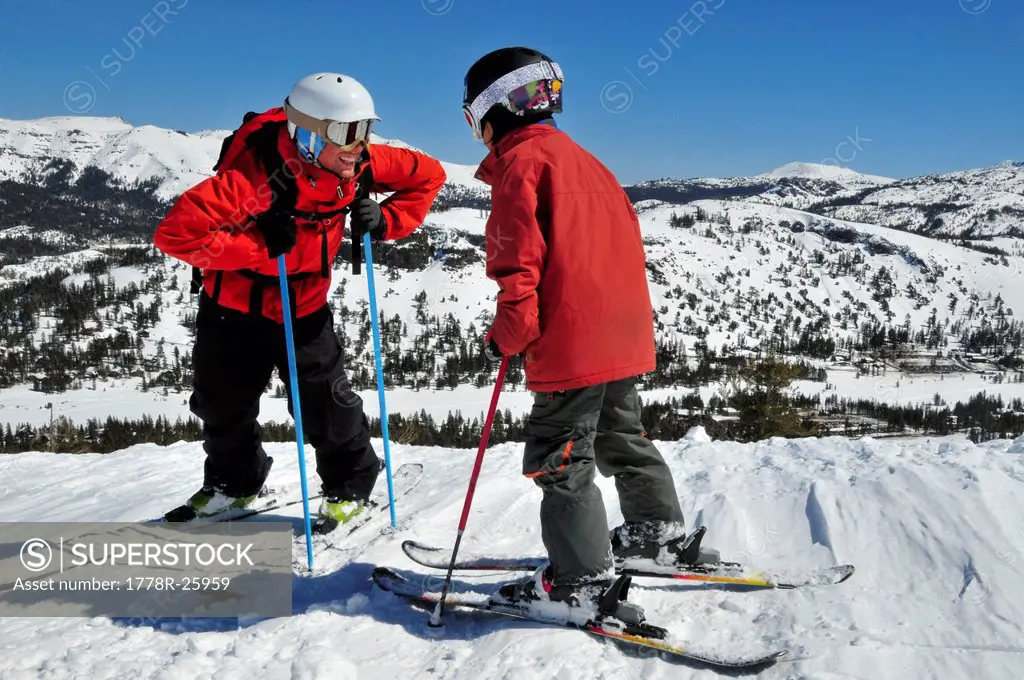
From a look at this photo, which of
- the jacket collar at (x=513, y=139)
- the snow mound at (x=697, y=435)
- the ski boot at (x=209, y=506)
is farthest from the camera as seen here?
the snow mound at (x=697, y=435)

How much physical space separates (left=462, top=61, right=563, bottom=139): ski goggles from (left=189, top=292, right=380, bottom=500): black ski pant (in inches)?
74.9

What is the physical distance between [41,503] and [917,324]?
224415mm

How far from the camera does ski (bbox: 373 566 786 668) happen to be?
103 inches

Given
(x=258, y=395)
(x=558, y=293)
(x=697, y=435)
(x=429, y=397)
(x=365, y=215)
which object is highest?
(x=365, y=215)

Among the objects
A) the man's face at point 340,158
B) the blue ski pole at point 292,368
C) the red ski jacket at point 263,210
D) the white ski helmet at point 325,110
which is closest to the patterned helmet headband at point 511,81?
the white ski helmet at point 325,110

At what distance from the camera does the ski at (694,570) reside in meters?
3.19

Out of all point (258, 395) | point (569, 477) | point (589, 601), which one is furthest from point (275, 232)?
point (589, 601)

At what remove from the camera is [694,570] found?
132 inches

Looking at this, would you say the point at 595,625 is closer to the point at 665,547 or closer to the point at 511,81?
the point at 665,547

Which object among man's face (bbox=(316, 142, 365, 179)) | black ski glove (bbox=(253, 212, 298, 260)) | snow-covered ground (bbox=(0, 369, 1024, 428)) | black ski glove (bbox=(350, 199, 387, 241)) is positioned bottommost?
snow-covered ground (bbox=(0, 369, 1024, 428))

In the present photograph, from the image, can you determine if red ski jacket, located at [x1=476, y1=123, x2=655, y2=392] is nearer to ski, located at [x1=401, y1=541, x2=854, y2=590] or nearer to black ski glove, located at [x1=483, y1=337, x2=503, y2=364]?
black ski glove, located at [x1=483, y1=337, x2=503, y2=364]

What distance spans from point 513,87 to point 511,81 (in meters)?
0.03

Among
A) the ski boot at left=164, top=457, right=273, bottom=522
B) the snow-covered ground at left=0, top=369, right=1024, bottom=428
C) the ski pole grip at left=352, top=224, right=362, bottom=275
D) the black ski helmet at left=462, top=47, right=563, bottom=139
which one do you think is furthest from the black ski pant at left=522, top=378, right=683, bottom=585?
the snow-covered ground at left=0, top=369, right=1024, bottom=428

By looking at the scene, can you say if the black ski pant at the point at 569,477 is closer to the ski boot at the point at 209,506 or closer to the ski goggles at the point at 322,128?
the ski goggles at the point at 322,128
